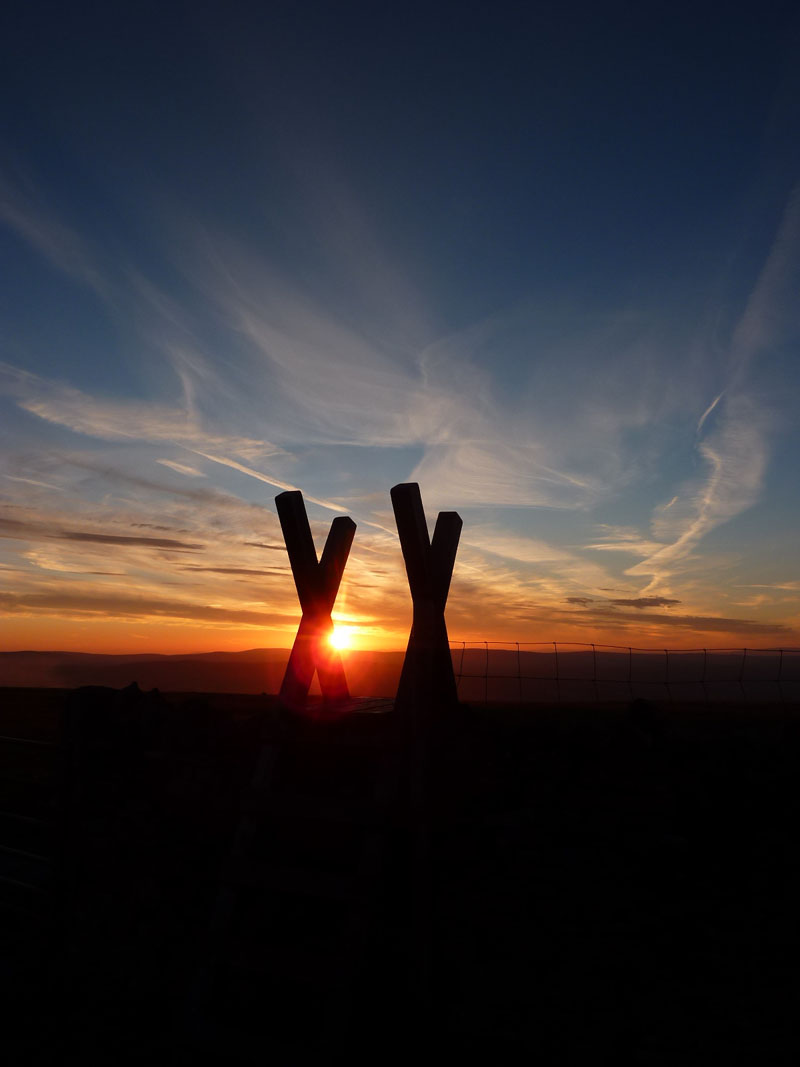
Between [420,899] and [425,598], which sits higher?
[425,598]

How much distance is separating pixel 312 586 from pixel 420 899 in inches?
84.8

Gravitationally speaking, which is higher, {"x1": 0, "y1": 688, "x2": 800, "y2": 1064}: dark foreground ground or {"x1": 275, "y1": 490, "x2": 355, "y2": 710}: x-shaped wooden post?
{"x1": 275, "y1": 490, "x2": 355, "y2": 710}: x-shaped wooden post

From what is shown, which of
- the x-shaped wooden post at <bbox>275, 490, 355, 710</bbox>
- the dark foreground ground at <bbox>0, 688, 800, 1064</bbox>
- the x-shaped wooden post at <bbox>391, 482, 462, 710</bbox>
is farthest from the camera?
the x-shaped wooden post at <bbox>275, 490, 355, 710</bbox>

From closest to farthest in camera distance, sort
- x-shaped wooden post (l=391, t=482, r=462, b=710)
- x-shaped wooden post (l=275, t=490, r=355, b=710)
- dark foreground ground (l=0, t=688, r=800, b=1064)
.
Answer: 1. dark foreground ground (l=0, t=688, r=800, b=1064)
2. x-shaped wooden post (l=391, t=482, r=462, b=710)
3. x-shaped wooden post (l=275, t=490, r=355, b=710)

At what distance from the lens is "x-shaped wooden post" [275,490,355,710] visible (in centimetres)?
504

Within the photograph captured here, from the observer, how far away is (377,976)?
4449 millimetres

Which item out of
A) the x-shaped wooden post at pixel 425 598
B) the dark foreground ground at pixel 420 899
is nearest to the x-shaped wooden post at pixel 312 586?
the dark foreground ground at pixel 420 899

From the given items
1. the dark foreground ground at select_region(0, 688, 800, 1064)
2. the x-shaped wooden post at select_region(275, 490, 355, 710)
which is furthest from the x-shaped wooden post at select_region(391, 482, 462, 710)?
the x-shaped wooden post at select_region(275, 490, 355, 710)

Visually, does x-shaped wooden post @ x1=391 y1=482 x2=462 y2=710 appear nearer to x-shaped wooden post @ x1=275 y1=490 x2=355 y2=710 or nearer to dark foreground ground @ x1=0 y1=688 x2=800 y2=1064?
dark foreground ground @ x1=0 y1=688 x2=800 y2=1064

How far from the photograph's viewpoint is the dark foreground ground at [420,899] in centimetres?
398

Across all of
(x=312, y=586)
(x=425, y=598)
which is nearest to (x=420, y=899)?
(x=425, y=598)

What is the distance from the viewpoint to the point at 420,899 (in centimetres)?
410

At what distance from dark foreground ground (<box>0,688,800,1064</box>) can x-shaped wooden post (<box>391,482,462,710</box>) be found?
39 cm

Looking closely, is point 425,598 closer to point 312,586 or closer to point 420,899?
point 312,586
